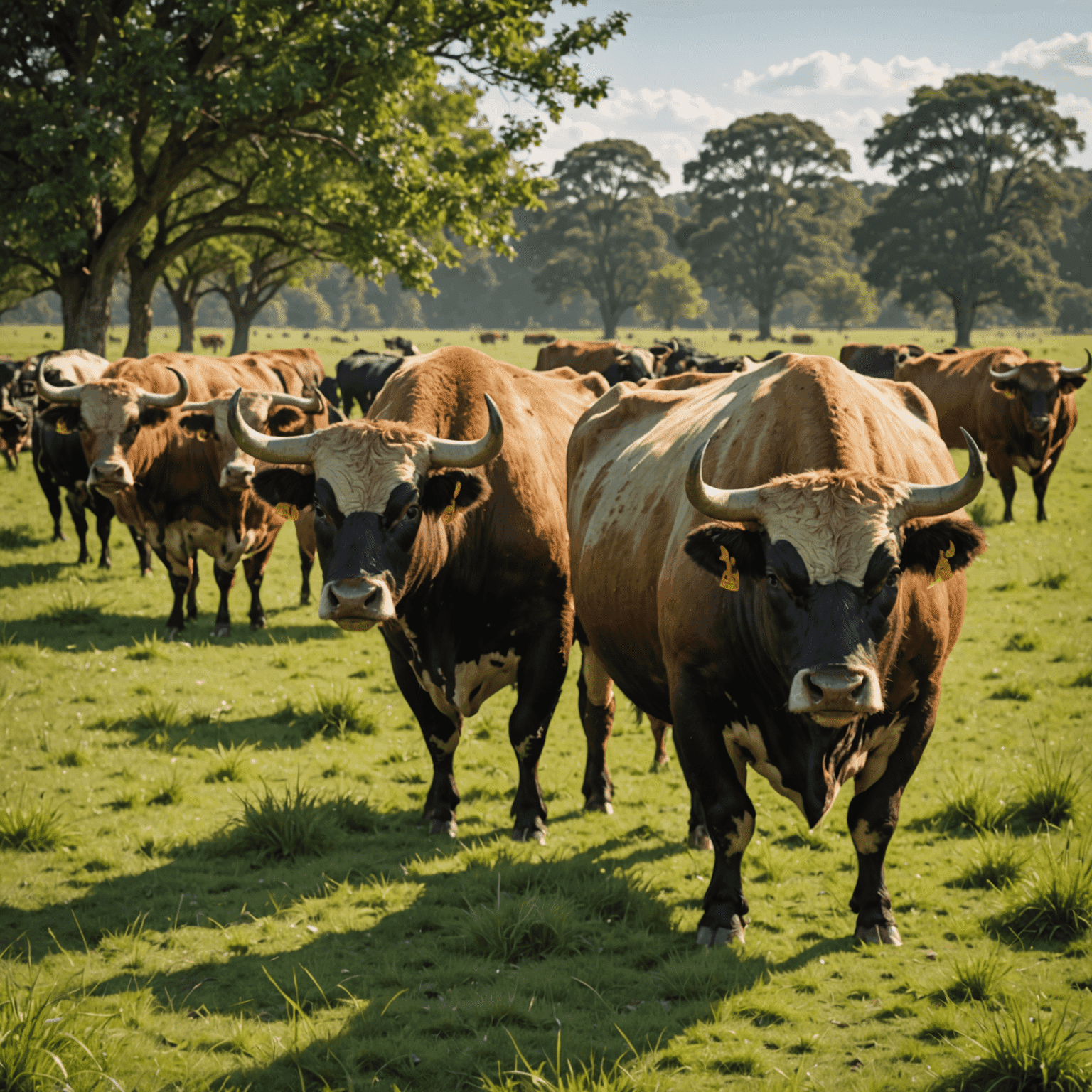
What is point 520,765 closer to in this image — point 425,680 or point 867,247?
point 425,680

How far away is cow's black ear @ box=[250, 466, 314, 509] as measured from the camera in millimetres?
5336

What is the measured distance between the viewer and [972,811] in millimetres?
6180

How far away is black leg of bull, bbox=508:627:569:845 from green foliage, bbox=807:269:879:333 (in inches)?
2903

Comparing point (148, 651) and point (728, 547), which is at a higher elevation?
point (728, 547)

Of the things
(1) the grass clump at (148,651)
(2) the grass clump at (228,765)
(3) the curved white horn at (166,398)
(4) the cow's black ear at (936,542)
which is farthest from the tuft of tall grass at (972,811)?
(3) the curved white horn at (166,398)

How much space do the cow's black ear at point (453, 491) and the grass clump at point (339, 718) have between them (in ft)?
10.5

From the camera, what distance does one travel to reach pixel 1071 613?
1100cm

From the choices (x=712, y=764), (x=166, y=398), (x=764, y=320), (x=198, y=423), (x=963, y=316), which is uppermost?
(x=764, y=320)

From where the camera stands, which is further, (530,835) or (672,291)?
(672,291)

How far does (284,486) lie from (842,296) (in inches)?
3091

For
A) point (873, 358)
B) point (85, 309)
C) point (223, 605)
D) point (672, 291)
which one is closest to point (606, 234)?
point (672, 291)

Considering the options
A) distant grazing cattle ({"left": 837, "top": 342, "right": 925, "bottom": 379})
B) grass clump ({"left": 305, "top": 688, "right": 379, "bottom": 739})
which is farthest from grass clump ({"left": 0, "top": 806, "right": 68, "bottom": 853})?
distant grazing cattle ({"left": 837, "top": 342, "right": 925, "bottom": 379})

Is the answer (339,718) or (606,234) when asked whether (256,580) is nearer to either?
(339,718)

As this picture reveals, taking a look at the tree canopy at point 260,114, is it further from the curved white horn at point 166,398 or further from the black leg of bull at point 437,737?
the black leg of bull at point 437,737
